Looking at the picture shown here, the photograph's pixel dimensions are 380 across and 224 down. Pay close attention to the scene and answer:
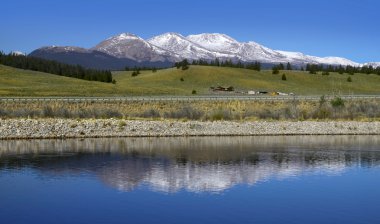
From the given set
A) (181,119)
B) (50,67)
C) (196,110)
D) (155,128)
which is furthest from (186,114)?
(50,67)

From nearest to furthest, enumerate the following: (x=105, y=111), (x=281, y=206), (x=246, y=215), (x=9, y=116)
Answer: (x=246, y=215) → (x=281, y=206) → (x=9, y=116) → (x=105, y=111)

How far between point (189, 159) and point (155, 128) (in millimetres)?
16097

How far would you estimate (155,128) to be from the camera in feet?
160

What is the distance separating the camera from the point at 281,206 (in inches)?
825

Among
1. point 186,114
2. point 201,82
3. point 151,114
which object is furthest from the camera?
point 201,82

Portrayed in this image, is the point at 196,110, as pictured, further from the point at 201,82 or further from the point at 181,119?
the point at 201,82

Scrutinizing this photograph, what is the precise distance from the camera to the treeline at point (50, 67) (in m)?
138

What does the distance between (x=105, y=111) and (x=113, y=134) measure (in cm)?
1204

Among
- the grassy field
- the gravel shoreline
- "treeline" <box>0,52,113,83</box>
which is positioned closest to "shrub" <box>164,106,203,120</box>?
the gravel shoreline

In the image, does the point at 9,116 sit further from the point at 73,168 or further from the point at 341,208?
the point at 341,208

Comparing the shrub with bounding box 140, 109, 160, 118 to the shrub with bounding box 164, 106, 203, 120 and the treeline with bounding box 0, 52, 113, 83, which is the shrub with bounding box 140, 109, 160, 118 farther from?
the treeline with bounding box 0, 52, 113, 83

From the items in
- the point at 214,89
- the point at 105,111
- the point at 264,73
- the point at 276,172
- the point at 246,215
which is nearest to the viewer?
the point at 246,215

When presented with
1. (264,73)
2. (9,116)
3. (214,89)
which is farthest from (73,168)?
(264,73)

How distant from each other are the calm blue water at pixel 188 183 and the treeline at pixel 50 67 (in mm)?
98727
